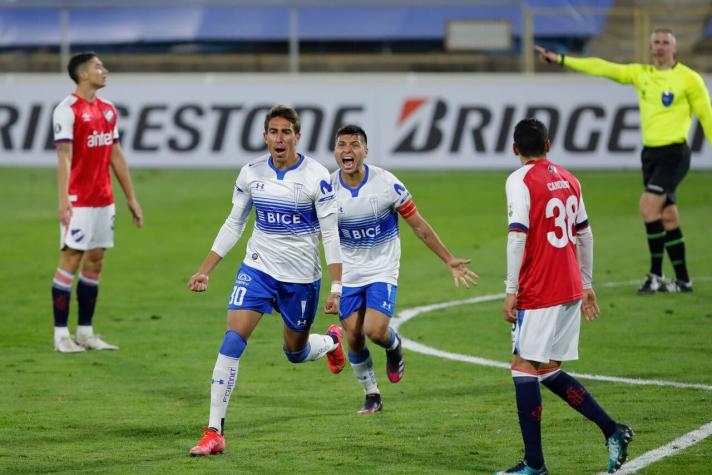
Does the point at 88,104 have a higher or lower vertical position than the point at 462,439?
higher

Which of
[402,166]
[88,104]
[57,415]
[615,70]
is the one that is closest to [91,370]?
[57,415]

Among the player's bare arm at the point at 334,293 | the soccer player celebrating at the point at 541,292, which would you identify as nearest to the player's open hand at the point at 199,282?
the player's bare arm at the point at 334,293

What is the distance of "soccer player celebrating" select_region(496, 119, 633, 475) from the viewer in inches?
291

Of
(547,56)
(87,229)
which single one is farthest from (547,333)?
(547,56)

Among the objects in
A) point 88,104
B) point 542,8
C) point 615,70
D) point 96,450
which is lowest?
point 96,450

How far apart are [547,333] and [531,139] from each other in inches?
41.8

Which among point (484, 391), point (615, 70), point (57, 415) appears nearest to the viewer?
point (57, 415)

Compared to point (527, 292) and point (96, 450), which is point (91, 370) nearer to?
point (96, 450)

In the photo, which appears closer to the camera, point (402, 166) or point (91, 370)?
point (91, 370)

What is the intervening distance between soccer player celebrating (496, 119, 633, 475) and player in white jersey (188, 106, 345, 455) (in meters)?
1.45

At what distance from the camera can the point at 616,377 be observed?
10.4 meters

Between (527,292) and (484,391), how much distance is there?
8.65 feet

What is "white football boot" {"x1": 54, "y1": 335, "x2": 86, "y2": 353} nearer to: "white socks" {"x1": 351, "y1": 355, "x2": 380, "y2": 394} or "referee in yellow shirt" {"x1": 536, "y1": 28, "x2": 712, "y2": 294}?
"white socks" {"x1": 351, "y1": 355, "x2": 380, "y2": 394}

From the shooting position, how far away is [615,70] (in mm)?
14578
